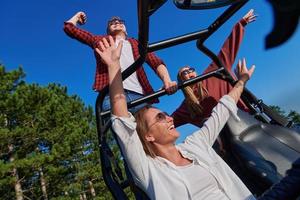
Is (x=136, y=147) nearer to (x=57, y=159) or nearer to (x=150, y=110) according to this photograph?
(x=150, y=110)

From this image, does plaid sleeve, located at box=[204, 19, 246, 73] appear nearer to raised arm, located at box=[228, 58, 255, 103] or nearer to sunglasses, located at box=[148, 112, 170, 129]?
raised arm, located at box=[228, 58, 255, 103]

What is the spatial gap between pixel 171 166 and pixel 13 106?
16.4 meters

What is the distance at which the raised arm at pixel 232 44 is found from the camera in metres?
2.55

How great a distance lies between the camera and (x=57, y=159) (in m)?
18.5

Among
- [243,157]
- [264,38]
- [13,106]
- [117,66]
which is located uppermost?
[13,106]

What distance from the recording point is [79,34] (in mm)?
2791

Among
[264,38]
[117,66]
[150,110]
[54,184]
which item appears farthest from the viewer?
[54,184]

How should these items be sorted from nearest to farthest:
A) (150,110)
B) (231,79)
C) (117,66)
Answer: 1. (117,66)
2. (150,110)
3. (231,79)

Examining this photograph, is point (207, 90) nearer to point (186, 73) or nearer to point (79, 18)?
point (186, 73)

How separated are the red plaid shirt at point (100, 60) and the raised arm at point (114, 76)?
2.37 feet

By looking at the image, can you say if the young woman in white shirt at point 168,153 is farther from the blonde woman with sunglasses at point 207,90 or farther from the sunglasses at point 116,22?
the sunglasses at point 116,22

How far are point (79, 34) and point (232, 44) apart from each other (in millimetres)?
1029

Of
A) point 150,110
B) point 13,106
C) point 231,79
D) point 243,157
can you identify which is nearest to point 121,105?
point 150,110

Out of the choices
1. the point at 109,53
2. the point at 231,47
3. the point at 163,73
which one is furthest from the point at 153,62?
the point at 109,53
